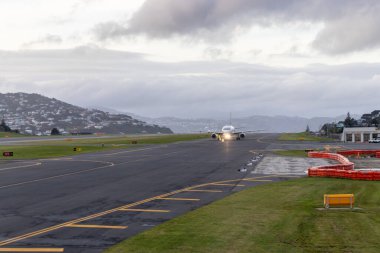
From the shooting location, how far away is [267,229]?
20188 mm

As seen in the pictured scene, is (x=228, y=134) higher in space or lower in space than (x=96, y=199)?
higher

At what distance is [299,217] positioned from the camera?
22.7 meters

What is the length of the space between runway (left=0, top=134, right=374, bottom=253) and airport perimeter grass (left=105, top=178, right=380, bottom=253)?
1.44 m

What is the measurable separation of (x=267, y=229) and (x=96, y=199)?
42.0ft

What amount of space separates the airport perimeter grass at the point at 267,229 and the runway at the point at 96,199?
144 cm

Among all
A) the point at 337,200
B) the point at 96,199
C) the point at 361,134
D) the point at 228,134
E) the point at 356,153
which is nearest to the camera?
the point at 337,200

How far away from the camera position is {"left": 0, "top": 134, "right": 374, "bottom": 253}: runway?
19375 mm

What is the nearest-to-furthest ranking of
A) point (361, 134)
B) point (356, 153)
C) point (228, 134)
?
1. point (356, 153)
2. point (228, 134)
3. point (361, 134)

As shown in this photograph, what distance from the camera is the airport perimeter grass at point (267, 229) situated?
57.0 ft

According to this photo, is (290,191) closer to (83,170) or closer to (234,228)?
(234,228)

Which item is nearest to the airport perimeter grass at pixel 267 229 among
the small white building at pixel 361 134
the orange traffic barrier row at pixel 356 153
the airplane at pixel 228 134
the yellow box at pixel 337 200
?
the yellow box at pixel 337 200

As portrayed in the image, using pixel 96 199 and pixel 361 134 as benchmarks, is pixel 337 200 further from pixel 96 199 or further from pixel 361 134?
pixel 361 134

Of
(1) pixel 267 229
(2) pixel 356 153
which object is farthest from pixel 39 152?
(1) pixel 267 229

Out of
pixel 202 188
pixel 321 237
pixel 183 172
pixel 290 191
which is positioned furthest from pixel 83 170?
pixel 321 237
